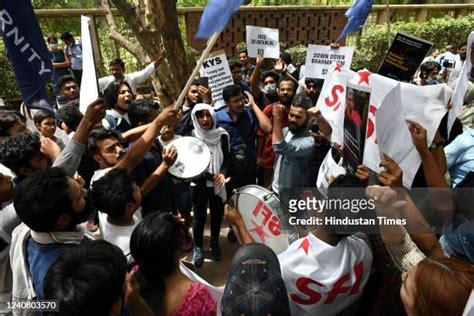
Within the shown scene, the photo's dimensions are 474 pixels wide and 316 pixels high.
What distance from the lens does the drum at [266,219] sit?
2.11 metres

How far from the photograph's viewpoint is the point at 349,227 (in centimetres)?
162

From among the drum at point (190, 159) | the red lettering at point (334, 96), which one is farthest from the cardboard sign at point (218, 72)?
the red lettering at point (334, 96)

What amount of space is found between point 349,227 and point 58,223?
1280mm

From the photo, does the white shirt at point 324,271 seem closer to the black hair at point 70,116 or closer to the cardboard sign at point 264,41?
the black hair at point 70,116

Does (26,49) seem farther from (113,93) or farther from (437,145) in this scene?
(437,145)

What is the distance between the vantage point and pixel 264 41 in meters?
5.13

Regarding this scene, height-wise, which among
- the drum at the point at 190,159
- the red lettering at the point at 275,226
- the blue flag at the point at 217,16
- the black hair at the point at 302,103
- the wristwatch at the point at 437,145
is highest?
the blue flag at the point at 217,16

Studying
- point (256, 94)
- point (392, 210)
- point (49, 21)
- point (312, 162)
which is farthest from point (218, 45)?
point (392, 210)

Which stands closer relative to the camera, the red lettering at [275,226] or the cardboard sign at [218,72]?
the red lettering at [275,226]

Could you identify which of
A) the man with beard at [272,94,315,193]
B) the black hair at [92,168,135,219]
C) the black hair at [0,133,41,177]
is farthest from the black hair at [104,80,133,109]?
the black hair at [92,168,135,219]

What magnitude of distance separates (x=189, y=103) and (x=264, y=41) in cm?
173

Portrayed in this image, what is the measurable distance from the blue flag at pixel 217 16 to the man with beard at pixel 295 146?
786mm

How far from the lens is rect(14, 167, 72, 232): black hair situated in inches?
60.9

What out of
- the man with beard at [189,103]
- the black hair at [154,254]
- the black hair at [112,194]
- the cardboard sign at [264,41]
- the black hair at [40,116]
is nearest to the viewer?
the black hair at [154,254]
